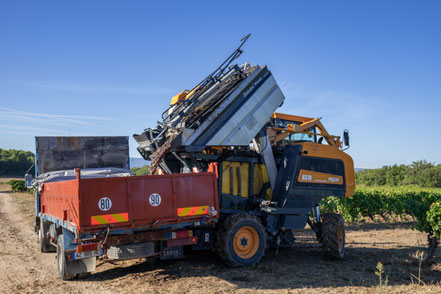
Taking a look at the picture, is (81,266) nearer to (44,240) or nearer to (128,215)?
(128,215)

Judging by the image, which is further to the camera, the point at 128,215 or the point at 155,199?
the point at 155,199

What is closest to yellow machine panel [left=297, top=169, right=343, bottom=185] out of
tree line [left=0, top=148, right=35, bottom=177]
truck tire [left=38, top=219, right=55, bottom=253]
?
truck tire [left=38, top=219, right=55, bottom=253]

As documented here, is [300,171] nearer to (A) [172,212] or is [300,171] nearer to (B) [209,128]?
(B) [209,128]

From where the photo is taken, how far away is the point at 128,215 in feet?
20.2

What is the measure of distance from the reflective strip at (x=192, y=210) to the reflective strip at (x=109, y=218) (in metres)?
0.98

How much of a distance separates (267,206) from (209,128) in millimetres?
2138

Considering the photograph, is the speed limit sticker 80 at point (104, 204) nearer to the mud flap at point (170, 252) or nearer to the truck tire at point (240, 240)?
the mud flap at point (170, 252)

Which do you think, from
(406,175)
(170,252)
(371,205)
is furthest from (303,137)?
(406,175)

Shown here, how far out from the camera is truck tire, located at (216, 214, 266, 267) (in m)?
7.39

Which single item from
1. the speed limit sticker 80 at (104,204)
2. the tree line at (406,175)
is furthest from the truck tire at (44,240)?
the tree line at (406,175)

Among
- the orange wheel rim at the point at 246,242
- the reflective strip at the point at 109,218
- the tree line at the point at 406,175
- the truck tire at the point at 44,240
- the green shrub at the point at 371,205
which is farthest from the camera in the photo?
the tree line at the point at 406,175

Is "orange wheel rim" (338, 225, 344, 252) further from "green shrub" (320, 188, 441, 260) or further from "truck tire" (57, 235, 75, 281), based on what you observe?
"green shrub" (320, 188, 441, 260)

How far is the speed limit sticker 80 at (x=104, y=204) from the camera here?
19.5 feet

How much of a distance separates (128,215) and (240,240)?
2545 millimetres
